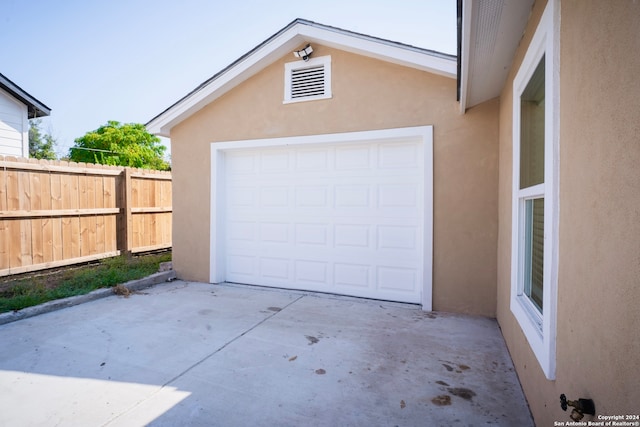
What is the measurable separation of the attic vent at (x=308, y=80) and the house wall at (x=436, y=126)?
10cm

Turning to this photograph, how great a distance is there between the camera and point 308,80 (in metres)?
5.55

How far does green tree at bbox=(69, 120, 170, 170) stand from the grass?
18512 millimetres

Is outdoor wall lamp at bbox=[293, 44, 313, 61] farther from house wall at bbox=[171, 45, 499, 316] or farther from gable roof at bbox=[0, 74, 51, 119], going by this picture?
gable roof at bbox=[0, 74, 51, 119]

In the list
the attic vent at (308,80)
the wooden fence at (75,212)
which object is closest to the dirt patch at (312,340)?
the attic vent at (308,80)

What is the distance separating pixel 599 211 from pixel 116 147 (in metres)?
27.8

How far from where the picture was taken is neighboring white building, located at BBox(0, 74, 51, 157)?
8.33 metres

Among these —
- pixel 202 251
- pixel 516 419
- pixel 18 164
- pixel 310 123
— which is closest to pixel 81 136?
pixel 18 164

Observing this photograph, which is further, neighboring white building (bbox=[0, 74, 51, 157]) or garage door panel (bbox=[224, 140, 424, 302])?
neighboring white building (bbox=[0, 74, 51, 157])

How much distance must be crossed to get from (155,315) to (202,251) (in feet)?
6.43

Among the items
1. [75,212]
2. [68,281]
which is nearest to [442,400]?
[68,281]

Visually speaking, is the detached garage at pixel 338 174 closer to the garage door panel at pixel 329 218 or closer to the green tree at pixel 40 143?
the garage door panel at pixel 329 218

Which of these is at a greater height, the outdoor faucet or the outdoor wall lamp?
the outdoor wall lamp

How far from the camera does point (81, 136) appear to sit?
2464cm

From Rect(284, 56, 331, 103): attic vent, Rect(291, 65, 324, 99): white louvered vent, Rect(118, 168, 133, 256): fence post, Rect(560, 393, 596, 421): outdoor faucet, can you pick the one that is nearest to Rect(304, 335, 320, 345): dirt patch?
Rect(560, 393, 596, 421): outdoor faucet
